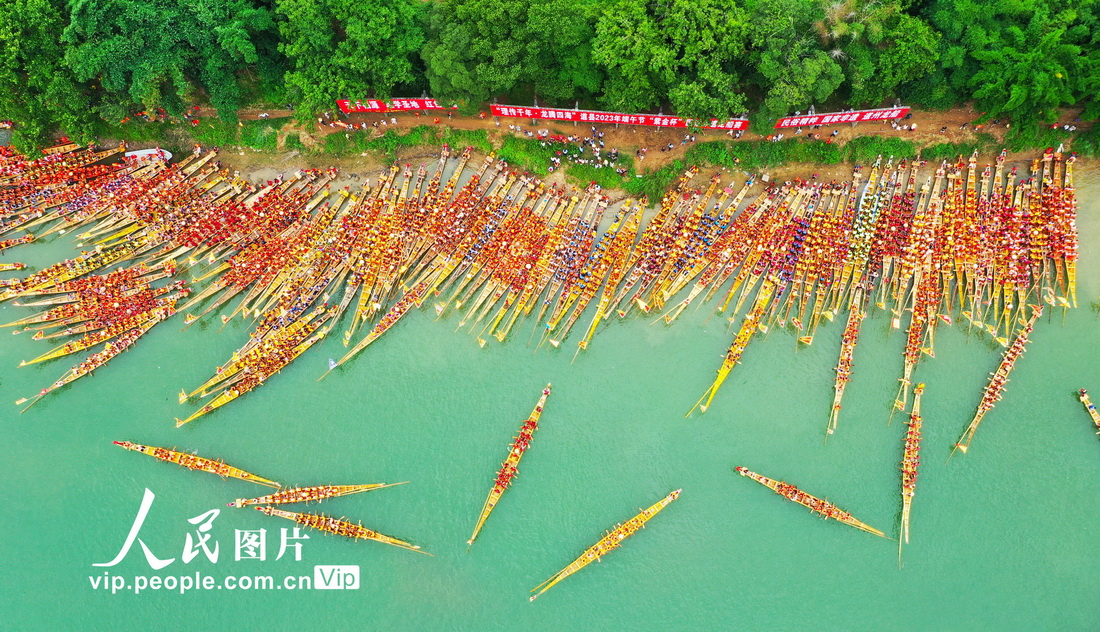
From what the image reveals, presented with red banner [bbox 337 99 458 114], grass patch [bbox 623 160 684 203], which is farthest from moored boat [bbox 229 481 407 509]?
grass patch [bbox 623 160 684 203]

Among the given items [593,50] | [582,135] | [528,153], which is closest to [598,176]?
[582,135]

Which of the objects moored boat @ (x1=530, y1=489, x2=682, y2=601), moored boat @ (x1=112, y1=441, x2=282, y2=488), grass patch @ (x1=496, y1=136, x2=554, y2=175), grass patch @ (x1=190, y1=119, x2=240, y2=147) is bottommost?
moored boat @ (x1=530, y1=489, x2=682, y2=601)

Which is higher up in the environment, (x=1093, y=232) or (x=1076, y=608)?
(x=1093, y=232)

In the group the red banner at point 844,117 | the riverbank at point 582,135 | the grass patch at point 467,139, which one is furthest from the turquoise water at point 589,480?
→ the red banner at point 844,117

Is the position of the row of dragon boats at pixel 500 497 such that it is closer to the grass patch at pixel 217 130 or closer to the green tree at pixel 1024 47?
the green tree at pixel 1024 47

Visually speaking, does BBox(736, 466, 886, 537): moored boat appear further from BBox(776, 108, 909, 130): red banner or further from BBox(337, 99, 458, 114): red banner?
BBox(337, 99, 458, 114): red banner

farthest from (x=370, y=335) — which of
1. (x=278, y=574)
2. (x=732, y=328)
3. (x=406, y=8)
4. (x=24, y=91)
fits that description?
(x=24, y=91)

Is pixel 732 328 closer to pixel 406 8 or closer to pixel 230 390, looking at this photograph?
pixel 406 8
